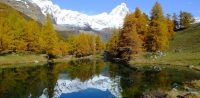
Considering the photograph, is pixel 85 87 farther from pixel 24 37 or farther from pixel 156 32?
pixel 24 37

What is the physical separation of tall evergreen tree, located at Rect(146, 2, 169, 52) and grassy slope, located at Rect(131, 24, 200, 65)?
4.31 meters

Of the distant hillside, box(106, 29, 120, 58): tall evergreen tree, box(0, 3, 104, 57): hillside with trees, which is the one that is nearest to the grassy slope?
the distant hillside

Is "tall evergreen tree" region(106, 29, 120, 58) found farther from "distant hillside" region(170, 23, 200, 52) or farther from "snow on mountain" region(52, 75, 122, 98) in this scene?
"snow on mountain" region(52, 75, 122, 98)

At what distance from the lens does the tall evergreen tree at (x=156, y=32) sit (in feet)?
374

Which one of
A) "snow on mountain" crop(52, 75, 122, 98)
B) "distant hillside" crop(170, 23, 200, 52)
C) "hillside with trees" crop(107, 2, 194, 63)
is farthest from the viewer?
"distant hillside" crop(170, 23, 200, 52)

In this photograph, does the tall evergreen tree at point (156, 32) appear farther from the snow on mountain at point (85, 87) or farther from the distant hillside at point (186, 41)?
the snow on mountain at point (85, 87)

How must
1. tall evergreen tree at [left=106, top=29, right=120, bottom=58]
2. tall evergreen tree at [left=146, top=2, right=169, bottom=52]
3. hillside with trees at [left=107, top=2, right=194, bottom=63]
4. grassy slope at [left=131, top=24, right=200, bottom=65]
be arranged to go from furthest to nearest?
tall evergreen tree at [left=106, top=29, right=120, bottom=58] < tall evergreen tree at [left=146, top=2, right=169, bottom=52] < hillside with trees at [left=107, top=2, right=194, bottom=63] < grassy slope at [left=131, top=24, right=200, bottom=65]

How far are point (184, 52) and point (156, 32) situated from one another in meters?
11.7

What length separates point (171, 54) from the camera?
108375 millimetres

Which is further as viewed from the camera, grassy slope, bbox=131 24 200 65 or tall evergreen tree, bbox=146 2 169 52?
tall evergreen tree, bbox=146 2 169 52

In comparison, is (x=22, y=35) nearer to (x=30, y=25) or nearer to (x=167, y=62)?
(x=30, y=25)

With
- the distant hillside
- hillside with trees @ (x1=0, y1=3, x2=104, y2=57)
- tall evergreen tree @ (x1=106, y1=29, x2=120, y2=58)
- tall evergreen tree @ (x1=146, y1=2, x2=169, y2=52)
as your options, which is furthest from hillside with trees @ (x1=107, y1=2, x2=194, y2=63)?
hillside with trees @ (x1=0, y1=3, x2=104, y2=57)

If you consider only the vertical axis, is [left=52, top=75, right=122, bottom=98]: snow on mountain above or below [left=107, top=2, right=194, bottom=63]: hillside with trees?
below

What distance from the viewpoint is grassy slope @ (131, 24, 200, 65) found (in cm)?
9528
